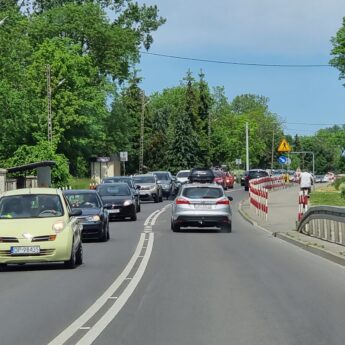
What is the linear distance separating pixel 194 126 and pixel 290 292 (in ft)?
345

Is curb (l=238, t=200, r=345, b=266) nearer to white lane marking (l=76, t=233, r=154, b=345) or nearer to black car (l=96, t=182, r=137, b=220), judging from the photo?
white lane marking (l=76, t=233, r=154, b=345)

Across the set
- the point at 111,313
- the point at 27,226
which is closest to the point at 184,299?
the point at 111,313

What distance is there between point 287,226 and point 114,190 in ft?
28.2

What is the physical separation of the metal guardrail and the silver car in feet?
9.89

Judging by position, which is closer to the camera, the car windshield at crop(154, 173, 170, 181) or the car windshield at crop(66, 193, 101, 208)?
the car windshield at crop(66, 193, 101, 208)

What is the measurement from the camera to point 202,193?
2747 cm

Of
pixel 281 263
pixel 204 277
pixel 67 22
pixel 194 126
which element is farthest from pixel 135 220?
pixel 194 126

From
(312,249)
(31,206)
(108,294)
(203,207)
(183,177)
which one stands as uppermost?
(31,206)

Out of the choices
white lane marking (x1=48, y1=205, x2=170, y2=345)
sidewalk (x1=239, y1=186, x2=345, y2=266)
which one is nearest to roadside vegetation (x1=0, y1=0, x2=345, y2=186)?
sidewalk (x1=239, y1=186, x2=345, y2=266)

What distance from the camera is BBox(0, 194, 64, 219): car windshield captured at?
16156mm

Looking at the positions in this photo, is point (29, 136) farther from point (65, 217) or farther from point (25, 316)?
point (25, 316)

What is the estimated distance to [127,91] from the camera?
11688cm

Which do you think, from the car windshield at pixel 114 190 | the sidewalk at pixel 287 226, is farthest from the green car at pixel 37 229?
the car windshield at pixel 114 190

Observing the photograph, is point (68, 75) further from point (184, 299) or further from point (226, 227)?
point (184, 299)
